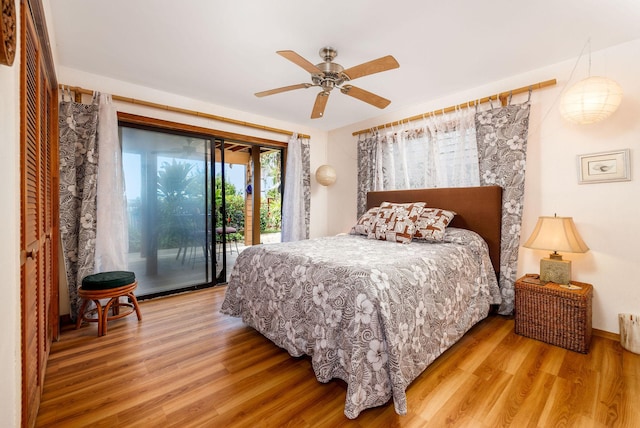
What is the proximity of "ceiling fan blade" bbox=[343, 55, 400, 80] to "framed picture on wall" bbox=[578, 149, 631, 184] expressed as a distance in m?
1.86

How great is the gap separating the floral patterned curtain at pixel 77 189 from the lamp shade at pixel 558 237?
390 cm

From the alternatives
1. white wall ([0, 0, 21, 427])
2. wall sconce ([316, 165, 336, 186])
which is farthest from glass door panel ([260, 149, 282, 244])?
white wall ([0, 0, 21, 427])

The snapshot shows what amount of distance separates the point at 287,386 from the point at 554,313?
2.08m

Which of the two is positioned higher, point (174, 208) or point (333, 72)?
point (333, 72)

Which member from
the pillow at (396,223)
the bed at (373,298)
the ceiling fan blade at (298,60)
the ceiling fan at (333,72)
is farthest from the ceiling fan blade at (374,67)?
the pillow at (396,223)

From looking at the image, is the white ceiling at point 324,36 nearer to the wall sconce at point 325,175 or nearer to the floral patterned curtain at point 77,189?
the floral patterned curtain at point 77,189

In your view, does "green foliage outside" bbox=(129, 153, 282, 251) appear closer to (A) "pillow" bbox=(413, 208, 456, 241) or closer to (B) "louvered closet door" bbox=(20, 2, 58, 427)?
(B) "louvered closet door" bbox=(20, 2, 58, 427)

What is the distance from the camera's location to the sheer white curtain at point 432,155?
9.90 ft

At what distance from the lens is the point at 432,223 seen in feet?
8.90

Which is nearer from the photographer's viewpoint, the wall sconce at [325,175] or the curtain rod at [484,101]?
the curtain rod at [484,101]

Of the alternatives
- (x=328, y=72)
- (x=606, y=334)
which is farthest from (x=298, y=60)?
(x=606, y=334)

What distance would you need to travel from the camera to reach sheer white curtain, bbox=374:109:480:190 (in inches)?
119

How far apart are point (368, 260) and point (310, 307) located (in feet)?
1.59

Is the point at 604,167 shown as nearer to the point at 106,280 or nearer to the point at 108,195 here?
the point at 106,280
